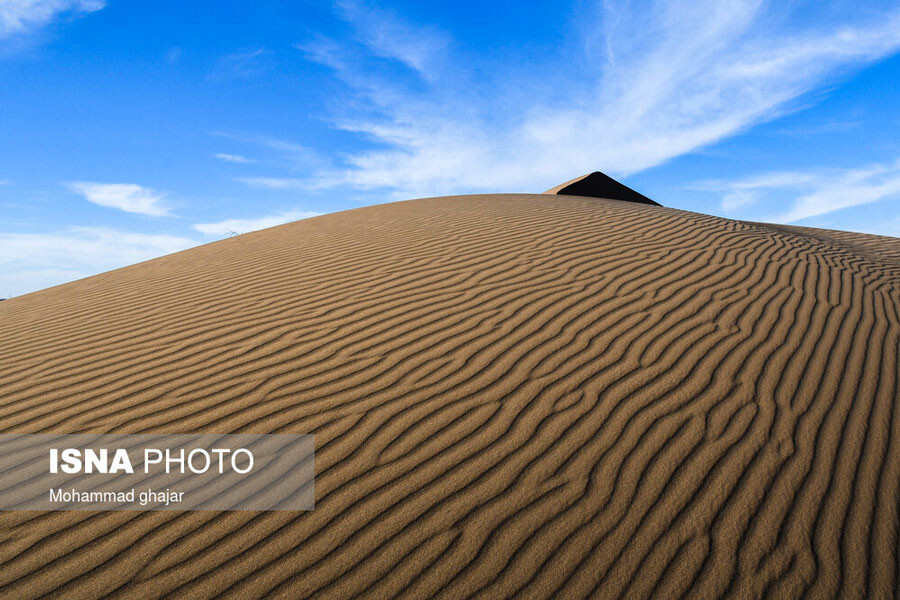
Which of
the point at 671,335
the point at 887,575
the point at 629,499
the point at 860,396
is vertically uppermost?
the point at 671,335

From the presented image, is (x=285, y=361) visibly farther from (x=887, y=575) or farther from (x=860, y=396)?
(x=860, y=396)

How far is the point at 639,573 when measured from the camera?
2.39m

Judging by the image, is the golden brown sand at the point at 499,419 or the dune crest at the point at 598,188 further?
the dune crest at the point at 598,188

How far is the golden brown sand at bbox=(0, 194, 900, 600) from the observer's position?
94.3 inches

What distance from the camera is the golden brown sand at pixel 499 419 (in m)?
2.39

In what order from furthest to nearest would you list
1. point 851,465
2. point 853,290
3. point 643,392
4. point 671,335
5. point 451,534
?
point 853,290, point 671,335, point 643,392, point 851,465, point 451,534

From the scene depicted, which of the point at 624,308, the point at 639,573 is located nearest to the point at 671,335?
the point at 624,308

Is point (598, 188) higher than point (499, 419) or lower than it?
higher

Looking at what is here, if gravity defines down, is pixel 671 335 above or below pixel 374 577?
above

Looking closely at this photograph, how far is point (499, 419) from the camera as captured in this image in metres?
3.26

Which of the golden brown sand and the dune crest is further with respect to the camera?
the dune crest

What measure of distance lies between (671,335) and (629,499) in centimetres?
190

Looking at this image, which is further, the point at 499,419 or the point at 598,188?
the point at 598,188

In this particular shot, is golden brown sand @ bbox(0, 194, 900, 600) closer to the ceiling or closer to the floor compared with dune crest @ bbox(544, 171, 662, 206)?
closer to the floor
